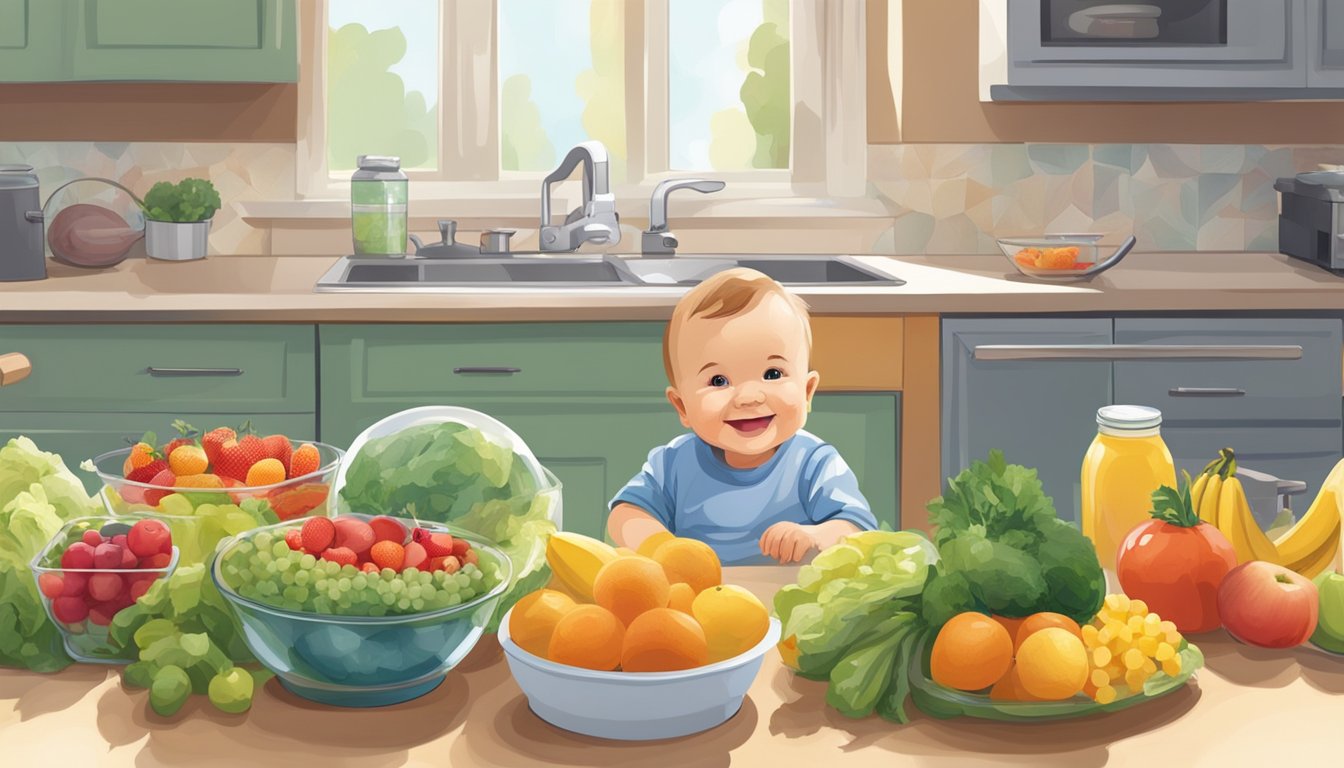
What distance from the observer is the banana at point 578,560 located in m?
1.16

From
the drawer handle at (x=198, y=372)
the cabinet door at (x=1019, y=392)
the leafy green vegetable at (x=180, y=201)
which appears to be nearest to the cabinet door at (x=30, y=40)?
the leafy green vegetable at (x=180, y=201)

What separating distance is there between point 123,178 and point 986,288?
2071 millimetres

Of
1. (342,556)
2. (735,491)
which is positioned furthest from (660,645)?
(735,491)

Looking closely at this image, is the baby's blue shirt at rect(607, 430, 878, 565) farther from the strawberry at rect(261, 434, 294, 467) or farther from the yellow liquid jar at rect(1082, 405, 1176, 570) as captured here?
the strawberry at rect(261, 434, 294, 467)

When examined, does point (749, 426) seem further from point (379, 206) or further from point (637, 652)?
point (379, 206)

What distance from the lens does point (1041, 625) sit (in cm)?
107

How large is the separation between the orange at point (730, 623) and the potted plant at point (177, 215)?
265 centimetres

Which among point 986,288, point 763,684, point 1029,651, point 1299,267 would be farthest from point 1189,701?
point 1299,267

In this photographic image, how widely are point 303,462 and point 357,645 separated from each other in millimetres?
322

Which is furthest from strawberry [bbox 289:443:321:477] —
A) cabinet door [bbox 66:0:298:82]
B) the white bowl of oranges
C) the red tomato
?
cabinet door [bbox 66:0:298:82]

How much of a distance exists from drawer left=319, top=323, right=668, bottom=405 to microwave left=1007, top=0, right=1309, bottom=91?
1.02 m

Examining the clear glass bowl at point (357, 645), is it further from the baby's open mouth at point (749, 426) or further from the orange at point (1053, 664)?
the baby's open mouth at point (749, 426)

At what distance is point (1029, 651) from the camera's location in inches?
41.5

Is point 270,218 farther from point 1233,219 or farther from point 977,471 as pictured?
point 977,471
